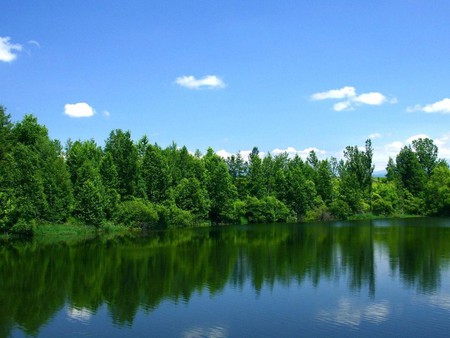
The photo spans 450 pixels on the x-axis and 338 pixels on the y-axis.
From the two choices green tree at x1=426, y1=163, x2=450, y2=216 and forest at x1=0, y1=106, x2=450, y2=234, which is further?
green tree at x1=426, y1=163, x2=450, y2=216

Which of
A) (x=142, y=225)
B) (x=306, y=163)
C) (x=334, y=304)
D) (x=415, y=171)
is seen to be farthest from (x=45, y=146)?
(x=415, y=171)

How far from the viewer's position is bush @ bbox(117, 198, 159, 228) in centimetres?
7788

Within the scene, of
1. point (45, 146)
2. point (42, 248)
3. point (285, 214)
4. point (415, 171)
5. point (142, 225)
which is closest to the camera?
point (42, 248)

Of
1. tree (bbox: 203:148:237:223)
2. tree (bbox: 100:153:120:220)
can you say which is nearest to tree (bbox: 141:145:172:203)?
tree (bbox: 100:153:120:220)

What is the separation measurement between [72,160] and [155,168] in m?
16.3

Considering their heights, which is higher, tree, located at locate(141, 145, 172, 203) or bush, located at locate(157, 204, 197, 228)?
tree, located at locate(141, 145, 172, 203)

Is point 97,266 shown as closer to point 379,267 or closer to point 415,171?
point 379,267

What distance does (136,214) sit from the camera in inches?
3108

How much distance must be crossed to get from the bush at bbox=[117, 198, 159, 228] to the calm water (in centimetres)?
2890

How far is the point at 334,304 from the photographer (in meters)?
24.2

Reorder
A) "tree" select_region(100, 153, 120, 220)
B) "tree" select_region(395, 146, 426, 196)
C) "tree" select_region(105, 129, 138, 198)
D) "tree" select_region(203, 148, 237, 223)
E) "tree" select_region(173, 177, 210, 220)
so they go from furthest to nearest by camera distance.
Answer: "tree" select_region(395, 146, 426, 196), "tree" select_region(203, 148, 237, 223), "tree" select_region(173, 177, 210, 220), "tree" select_region(105, 129, 138, 198), "tree" select_region(100, 153, 120, 220)

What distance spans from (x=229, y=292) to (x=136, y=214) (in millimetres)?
53441

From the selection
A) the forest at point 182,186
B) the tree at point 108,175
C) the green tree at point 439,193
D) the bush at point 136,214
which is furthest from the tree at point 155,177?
the green tree at point 439,193

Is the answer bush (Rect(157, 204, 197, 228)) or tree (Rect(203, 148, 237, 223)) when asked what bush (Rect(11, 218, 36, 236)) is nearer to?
bush (Rect(157, 204, 197, 228))
